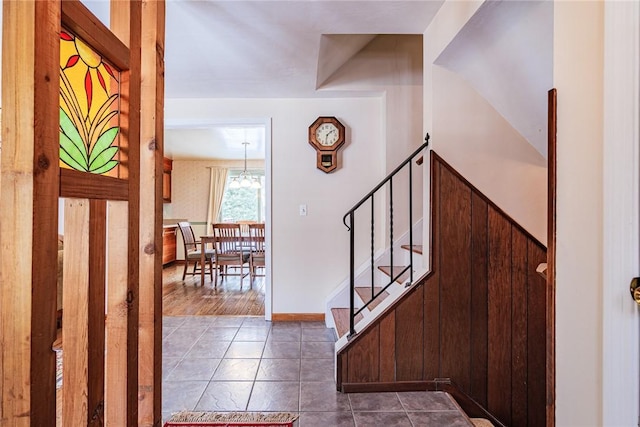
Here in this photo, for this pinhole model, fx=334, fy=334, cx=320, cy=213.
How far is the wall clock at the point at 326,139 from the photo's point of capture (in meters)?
3.20

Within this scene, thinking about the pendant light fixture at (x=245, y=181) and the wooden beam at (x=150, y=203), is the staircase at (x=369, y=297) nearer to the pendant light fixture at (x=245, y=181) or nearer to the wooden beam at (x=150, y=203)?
the wooden beam at (x=150, y=203)

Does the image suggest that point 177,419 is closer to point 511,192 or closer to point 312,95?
point 511,192

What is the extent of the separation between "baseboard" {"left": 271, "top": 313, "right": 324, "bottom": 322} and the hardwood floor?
33cm

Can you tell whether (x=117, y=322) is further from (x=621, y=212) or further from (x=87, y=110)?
(x=621, y=212)

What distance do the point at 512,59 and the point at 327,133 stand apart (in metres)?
1.75

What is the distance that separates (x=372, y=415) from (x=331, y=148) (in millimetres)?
2225

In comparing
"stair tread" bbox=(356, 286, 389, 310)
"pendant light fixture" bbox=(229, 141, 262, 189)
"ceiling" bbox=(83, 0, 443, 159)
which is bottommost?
"stair tread" bbox=(356, 286, 389, 310)

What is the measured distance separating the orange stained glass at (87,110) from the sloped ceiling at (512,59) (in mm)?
1534

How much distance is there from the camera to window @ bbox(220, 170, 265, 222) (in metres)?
7.21

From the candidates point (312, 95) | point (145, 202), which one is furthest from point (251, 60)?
point (145, 202)

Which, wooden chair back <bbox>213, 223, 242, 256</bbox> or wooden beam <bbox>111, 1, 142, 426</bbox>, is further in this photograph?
wooden chair back <bbox>213, 223, 242, 256</bbox>

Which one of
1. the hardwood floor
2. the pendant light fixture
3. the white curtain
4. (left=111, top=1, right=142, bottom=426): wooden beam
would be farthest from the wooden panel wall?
the white curtain

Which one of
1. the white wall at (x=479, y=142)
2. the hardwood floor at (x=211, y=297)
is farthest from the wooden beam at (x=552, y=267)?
the hardwood floor at (x=211, y=297)

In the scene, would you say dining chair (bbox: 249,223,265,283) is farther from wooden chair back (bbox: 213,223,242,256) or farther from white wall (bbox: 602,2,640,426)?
white wall (bbox: 602,2,640,426)
